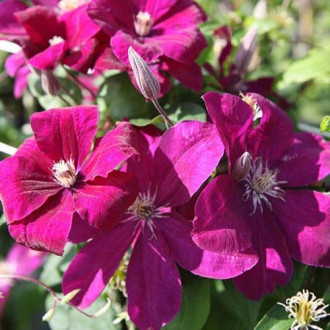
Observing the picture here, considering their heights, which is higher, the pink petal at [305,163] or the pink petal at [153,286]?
the pink petal at [305,163]

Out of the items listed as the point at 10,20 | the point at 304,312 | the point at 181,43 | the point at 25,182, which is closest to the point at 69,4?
the point at 10,20

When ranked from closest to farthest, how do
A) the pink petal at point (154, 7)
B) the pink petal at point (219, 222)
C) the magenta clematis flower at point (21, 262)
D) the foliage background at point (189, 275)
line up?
the pink petal at point (219, 222)
the foliage background at point (189, 275)
the pink petal at point (154, 7)
the magenta clematis flower at point (21, 262)

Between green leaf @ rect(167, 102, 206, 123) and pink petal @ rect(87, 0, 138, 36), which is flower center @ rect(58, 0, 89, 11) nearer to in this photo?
pink petal @ rect(87, 0, 138, 36)

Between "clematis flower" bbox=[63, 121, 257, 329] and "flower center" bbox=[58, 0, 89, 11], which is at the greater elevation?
"flower center" bbox=[58, 0, 89, 11]

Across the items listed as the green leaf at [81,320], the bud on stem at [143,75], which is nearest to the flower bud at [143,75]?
the bud on stem at [143,75]

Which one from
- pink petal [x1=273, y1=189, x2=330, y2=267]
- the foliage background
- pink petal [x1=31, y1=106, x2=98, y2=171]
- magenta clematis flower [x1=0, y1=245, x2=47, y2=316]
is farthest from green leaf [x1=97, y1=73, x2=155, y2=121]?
magenta clematis flower [x1=0, y1=245, x2=47, y2=316]

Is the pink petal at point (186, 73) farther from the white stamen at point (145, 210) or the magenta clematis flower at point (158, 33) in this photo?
the white stamen at point (145, 210)
